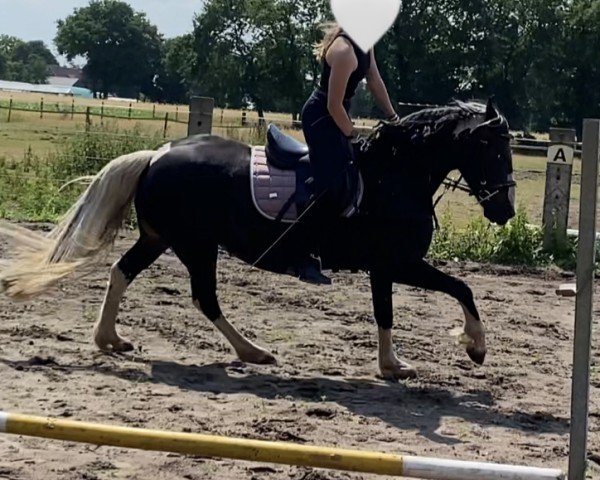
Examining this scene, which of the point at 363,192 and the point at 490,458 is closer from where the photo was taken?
the point at 490,458

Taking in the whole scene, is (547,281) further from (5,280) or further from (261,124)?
(261,124)

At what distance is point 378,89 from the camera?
6.81 meters

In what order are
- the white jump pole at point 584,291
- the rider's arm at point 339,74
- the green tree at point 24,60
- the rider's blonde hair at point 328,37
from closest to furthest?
the white jump pole at point 584,291 → the rider's arm at point 339,74 → the rider's blonde hair at point 328,37 → the green tree at point 24,60

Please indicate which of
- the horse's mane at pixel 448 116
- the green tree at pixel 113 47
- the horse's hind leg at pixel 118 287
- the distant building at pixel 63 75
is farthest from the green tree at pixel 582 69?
the distant building at pixel 63 75

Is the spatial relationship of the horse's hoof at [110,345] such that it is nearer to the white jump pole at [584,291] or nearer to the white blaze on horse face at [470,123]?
the white blaze on horse face at [470,123]

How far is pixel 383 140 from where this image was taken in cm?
660

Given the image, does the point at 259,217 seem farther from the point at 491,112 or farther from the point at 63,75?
the point at 63,75

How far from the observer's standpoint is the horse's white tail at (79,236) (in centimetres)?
678

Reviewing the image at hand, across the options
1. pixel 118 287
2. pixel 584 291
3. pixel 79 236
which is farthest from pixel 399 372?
pixel 584 291

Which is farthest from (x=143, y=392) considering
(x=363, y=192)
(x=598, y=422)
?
(x=598, y=422)

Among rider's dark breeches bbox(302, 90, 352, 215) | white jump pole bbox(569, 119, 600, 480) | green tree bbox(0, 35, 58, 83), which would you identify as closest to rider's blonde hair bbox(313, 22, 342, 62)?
rider's dark breeches bbox(302, 90, 352, 215)

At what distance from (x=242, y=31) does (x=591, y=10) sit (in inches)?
933

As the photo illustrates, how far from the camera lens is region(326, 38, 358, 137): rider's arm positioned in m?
6.05

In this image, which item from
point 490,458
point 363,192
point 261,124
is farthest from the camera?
point 261,124
